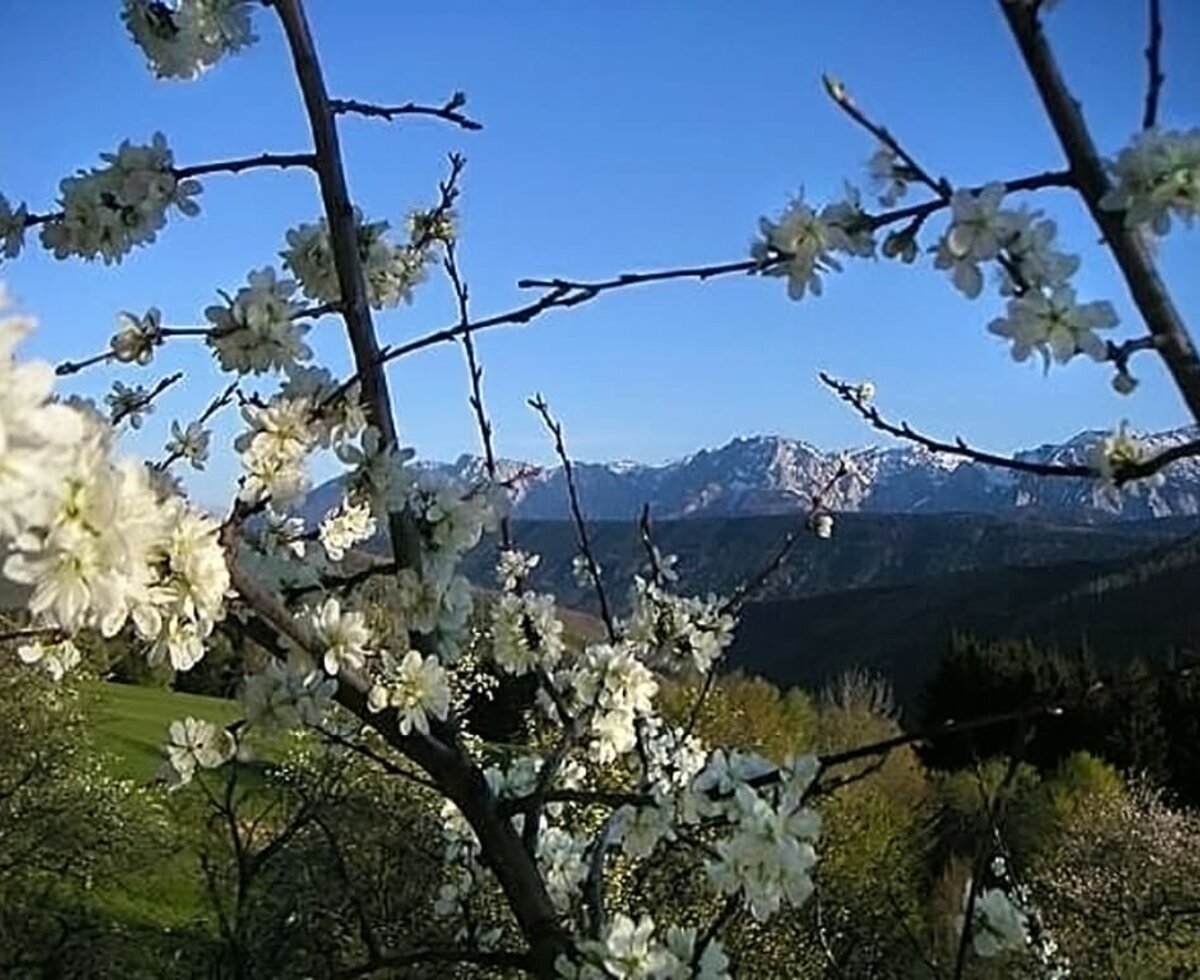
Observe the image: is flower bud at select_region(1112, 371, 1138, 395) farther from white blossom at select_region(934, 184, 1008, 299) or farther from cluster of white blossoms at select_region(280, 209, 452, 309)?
cluster of white blossoms at select_region(280, 209, 452, 309)

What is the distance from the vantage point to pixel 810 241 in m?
1.58

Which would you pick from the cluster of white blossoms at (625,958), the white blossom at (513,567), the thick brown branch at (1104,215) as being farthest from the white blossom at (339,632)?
the thick brown branch at (1104,215)

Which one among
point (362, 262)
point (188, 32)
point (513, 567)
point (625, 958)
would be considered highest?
point (188, 32)

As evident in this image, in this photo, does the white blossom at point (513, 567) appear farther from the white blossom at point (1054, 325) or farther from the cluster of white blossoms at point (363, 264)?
the white blossom at point (1054, 325)

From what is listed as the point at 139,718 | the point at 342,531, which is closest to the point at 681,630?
the point at 342,531

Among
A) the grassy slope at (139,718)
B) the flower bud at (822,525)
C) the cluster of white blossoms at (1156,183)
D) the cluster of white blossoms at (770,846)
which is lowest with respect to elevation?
the cluster of white blossoms at (770,846)

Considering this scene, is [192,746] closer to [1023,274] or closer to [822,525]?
[1023,274]

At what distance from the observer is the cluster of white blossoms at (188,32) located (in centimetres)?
226

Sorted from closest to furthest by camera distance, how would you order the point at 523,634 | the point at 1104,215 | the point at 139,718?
the point at 1104,215 → the point at 523,634 → the point at 139,718

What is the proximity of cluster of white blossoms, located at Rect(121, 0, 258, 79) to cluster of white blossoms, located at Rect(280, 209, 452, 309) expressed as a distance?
0.30m

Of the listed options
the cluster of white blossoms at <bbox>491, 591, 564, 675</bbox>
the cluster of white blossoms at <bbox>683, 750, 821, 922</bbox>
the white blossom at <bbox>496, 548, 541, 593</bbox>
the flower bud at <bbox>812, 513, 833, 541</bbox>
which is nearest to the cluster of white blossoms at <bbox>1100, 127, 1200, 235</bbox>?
the cluster of white blossoms at <bbox>683, 750, 821, 922</bbox>

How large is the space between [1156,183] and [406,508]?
1.16 meters

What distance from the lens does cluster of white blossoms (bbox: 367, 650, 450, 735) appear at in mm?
1906

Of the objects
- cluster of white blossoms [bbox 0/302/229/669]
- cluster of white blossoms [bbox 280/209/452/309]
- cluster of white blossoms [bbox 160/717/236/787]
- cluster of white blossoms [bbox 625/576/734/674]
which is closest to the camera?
cluster of white blossoms [bbox 0/302/229/669]
